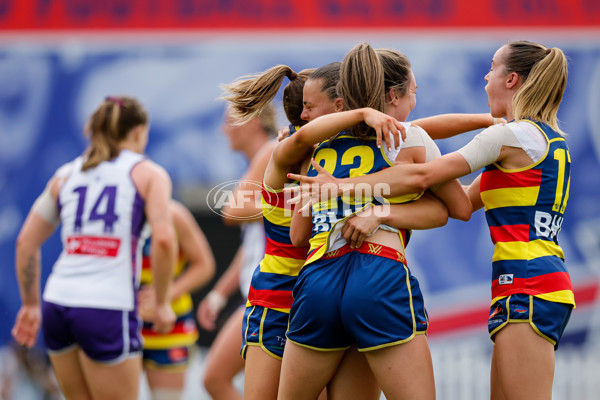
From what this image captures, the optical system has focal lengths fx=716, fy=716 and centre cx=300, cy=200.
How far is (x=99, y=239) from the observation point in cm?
456

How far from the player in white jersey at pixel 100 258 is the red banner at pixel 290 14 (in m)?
3.14

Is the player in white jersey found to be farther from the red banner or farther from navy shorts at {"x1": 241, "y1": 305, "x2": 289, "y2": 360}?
the red banner

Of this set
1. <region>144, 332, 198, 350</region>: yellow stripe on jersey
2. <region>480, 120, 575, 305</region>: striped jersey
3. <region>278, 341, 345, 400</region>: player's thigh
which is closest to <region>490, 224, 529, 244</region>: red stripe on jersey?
<region>480, 120, 575, 305</region>: striped jersey

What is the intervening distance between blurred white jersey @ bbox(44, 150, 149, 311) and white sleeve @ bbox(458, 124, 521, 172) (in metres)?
2.40

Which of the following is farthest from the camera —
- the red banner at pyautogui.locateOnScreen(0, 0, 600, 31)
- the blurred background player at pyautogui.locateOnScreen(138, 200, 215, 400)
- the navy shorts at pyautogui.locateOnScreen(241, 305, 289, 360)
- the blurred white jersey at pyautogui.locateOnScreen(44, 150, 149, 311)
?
the red banner at pyautogui.locateOnScreen(0, 0, 600, 31)

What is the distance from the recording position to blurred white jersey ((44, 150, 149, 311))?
4496 millimetres

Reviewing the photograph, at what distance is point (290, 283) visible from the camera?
3332 millimetres

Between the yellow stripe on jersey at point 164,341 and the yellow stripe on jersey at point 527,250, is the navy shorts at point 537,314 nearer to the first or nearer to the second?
the yellow stripe on jersey at point 527,250

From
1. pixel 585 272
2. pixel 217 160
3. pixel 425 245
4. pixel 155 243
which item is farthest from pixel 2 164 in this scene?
pixel 585 272

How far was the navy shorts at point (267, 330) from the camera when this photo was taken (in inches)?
128

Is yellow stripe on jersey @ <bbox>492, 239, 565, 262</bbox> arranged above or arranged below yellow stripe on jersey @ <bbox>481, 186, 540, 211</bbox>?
below

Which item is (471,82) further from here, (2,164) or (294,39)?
(2,164)

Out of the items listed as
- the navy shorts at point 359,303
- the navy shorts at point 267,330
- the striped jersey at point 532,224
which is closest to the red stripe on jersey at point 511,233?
the striped jersey at point 532,224

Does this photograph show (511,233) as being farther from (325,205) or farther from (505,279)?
(325,205)
